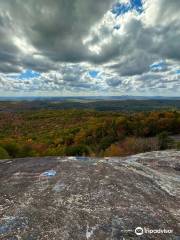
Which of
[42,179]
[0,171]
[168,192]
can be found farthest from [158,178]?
[0,171]

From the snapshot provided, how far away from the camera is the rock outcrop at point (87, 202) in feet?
16.5

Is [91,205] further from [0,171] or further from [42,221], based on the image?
[0,171]

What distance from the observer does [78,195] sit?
6.65 meters

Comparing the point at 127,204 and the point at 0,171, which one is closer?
the point at 127,204

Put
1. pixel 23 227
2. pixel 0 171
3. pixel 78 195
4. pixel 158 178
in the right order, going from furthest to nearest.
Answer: pixel 0 171 → pixel 158 178 → pixel 78 195 → pixel 23 227

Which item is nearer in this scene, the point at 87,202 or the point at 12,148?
the point at 87,202

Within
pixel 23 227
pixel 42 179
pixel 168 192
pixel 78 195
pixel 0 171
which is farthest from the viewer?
pixel 0 171

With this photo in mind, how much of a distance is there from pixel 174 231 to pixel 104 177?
10.5 ft

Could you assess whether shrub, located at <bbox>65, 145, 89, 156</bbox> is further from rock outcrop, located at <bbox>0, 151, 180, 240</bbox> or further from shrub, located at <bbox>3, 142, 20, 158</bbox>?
rock outcrop, located at <bbox>0, 151, 180, 240</bbox>

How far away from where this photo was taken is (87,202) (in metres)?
6.27
